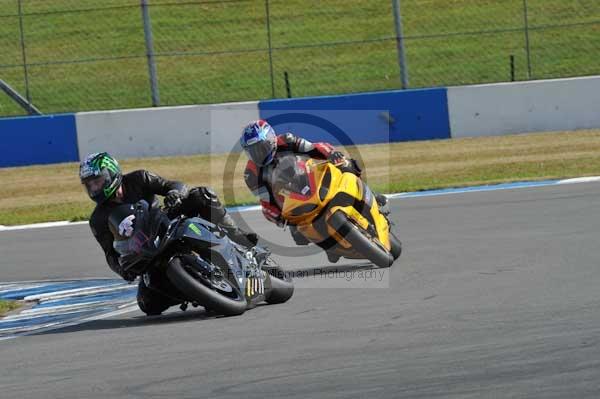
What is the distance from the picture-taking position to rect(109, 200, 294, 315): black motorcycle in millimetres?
8055

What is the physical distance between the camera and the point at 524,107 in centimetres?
1989

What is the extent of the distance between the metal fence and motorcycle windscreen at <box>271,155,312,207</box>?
12983 mm

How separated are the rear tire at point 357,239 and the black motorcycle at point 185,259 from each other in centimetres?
124

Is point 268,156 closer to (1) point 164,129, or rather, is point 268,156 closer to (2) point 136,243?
(2) point 136,243

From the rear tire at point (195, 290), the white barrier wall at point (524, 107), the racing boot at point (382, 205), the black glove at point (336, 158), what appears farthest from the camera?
the white barrier wall at point (524, 107)

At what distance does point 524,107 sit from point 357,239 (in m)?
11.0

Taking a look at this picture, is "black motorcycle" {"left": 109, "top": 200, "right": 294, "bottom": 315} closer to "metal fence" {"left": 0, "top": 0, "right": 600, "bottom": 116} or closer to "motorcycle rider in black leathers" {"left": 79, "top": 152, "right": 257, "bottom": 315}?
"motorcycle rider in black leathers" {"left": 79, "top": 152, "right": 257, "bottom": 315}

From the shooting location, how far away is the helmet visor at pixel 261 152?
9.67 metres

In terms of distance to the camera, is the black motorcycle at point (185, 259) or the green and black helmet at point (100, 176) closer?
the black motorcycle at point (185, 259)

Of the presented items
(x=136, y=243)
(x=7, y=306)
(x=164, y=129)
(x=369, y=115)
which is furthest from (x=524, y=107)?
(x=136, y=243)

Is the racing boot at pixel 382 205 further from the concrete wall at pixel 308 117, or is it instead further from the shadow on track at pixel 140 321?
the concrete wall at pixel 308 117

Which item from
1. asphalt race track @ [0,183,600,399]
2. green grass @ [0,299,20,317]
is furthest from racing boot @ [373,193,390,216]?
green grass @ [0,299,20,317]

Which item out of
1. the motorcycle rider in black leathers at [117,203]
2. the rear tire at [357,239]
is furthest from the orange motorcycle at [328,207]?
the motorcycle rider in black leathers at [117,203]

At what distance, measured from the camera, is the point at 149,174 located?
911 centimetres
